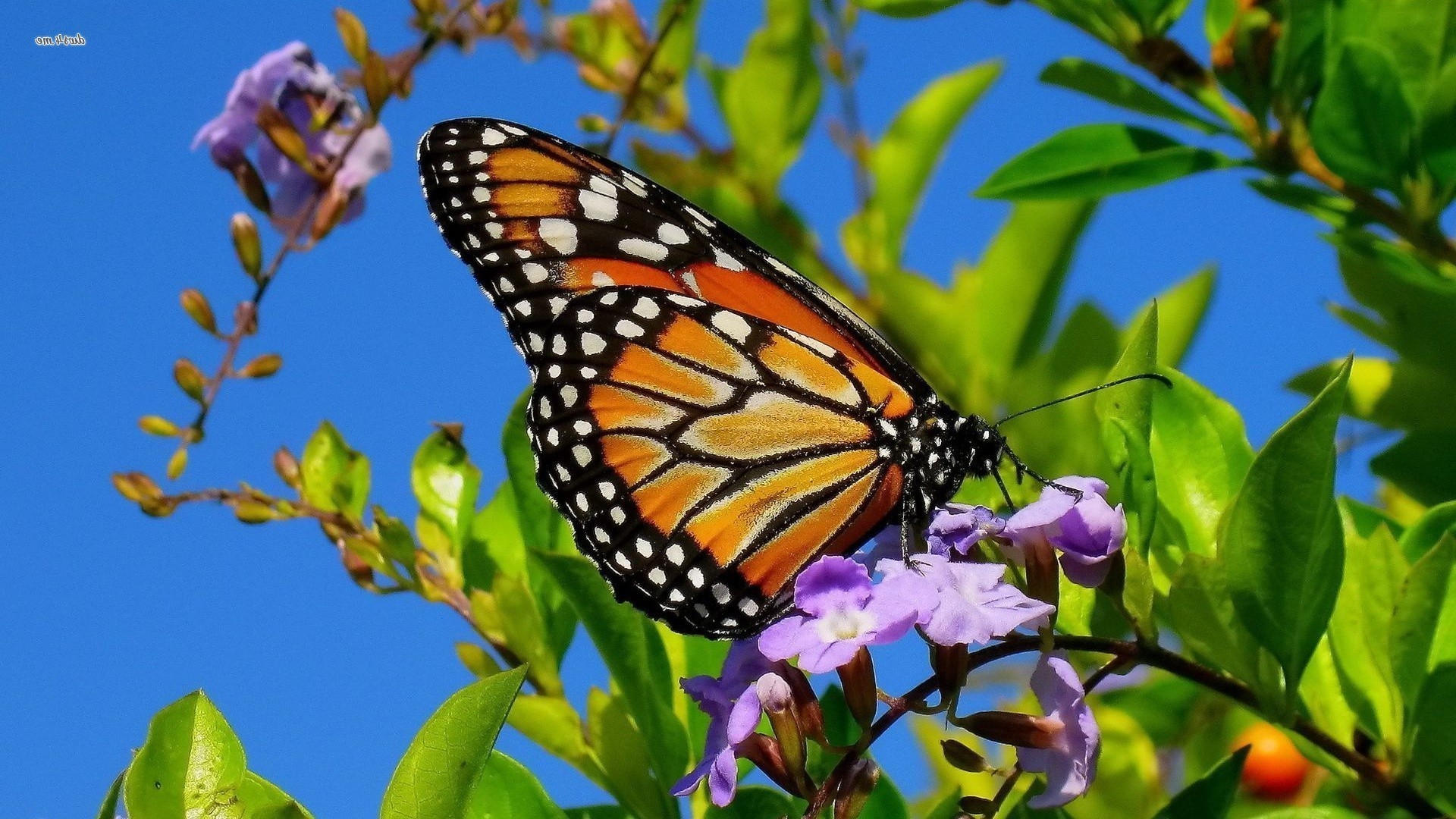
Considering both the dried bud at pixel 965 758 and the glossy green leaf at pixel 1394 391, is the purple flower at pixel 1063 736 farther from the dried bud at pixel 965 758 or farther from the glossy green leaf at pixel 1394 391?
the glossy green leaf at pixel 1394 391

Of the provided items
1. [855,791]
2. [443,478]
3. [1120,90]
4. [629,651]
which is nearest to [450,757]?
[855,791]

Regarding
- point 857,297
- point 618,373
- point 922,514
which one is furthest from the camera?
point 857,297

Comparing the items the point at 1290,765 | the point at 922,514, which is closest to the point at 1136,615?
the point at 922,514

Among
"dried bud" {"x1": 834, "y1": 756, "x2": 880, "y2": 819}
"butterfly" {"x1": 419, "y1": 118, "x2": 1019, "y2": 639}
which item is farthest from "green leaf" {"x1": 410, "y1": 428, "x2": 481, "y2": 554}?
"dried bud" {"x1": 834, "y1": 756, "x2": 880, "y2": 819}

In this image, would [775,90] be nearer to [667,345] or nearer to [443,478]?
[667,345]

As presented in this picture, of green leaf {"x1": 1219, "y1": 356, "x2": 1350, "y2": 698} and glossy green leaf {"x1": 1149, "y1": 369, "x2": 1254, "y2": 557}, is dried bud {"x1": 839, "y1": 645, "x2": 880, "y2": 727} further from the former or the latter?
glossy green leaf {"x1": 1149, "y1": 369, "x2": 1254, "y2": 557}

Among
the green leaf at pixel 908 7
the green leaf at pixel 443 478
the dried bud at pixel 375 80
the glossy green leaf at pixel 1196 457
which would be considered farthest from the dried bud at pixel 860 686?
the dried bud at pixel 375 80

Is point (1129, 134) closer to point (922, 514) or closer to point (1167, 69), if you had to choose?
point (1167, 69)
